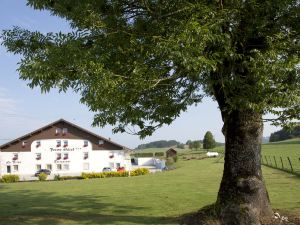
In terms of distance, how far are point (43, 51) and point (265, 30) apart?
16.2ft

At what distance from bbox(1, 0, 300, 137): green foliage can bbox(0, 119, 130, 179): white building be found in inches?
2429

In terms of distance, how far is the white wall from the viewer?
2813 inches

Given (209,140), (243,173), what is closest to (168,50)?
(243,173)

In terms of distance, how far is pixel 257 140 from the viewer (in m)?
11.9

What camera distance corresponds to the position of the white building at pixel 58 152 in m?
71.4

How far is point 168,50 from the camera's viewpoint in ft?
27.6

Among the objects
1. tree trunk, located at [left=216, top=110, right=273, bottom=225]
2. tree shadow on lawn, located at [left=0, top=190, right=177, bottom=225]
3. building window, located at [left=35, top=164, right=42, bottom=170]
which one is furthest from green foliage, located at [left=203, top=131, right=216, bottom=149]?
tree trunk, located at [left=216, top=110, right=273, bottom=225]

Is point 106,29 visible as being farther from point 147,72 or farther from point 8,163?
point 8,163

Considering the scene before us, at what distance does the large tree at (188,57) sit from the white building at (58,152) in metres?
61.1

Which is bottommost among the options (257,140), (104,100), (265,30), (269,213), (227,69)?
(269,213)

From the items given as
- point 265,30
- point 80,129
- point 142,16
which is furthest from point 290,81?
point 80,129

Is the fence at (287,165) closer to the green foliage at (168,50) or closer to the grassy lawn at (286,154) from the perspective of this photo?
the grassy lawn at (286,154)

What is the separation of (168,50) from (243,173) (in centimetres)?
485

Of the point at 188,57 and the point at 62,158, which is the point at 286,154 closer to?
the point at 62,158
